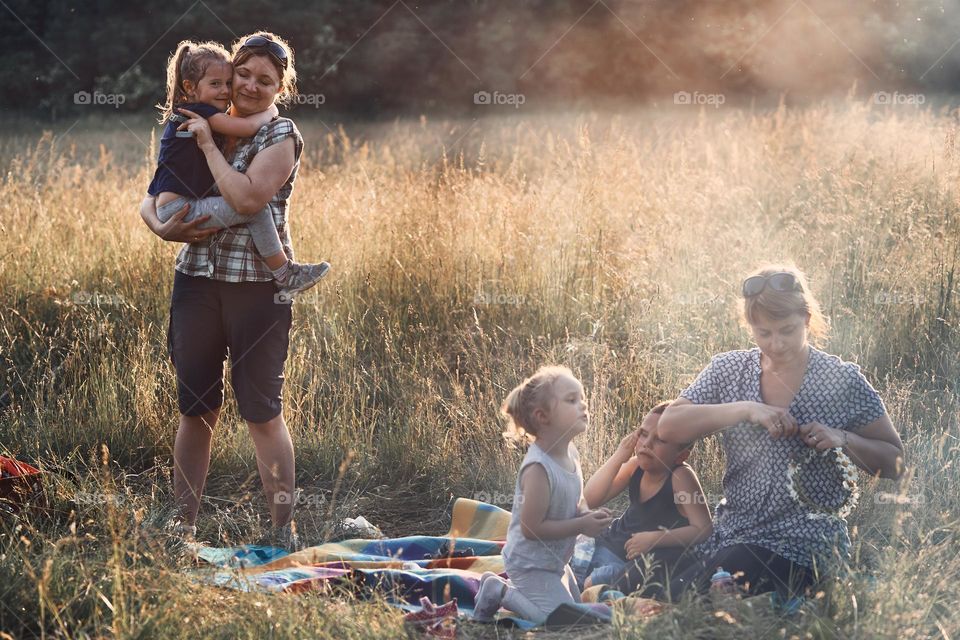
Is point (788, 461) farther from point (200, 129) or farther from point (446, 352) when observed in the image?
point (446, 352)

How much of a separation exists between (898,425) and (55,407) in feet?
11.6

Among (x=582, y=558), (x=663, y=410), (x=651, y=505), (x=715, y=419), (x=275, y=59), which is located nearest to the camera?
(x=715, y=419)

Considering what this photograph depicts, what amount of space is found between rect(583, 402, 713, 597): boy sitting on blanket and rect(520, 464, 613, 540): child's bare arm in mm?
341

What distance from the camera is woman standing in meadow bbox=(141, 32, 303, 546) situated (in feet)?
10.9

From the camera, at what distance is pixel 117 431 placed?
14.6 feet

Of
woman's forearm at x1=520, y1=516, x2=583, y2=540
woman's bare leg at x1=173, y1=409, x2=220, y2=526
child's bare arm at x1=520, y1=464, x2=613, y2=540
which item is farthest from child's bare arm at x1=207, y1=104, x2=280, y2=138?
woman's forearm at x1=520, y1=516, x2=583, y2=540

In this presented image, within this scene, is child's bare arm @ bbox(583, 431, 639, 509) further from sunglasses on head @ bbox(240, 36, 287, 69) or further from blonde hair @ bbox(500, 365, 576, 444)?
sunglasses on head @ bbox(240, 36, 287, 69)

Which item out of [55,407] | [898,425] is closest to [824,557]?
[898,425]

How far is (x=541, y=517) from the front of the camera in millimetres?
2932

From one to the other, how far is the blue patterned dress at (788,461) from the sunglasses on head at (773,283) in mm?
295

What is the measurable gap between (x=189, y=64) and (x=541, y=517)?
6.01ft

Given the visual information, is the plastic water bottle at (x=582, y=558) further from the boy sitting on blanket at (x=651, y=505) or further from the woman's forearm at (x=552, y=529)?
the woman's forearm at (x=552, y=529)

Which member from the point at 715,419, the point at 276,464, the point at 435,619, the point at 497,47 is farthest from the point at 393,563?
the point at 497,47

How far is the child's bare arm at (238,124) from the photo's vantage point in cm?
335
